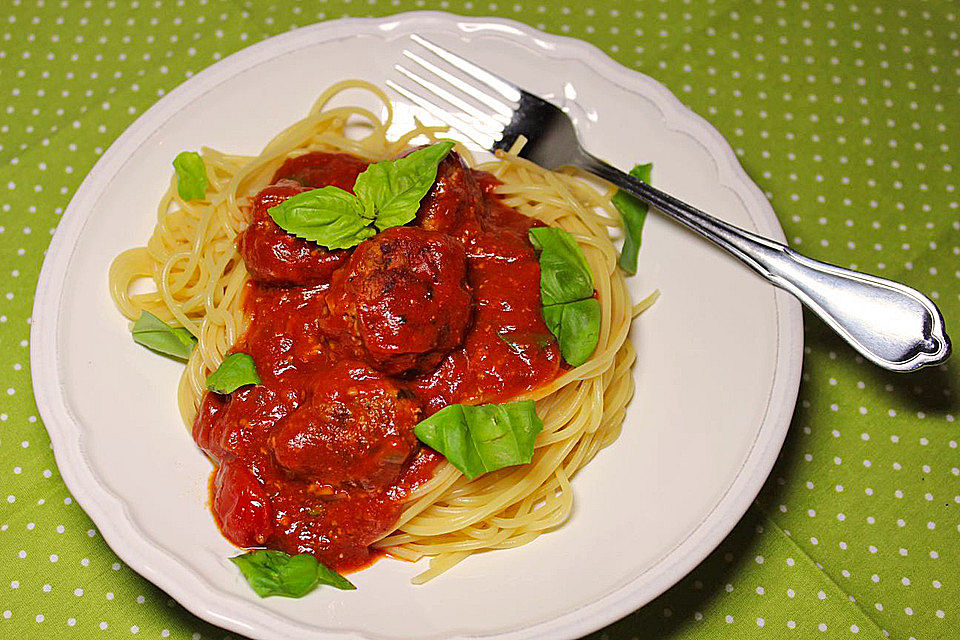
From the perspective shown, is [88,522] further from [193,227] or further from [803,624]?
[803,624]

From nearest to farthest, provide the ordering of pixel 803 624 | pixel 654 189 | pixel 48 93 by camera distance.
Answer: pixel 803 624, pixel 654 189, pixel 48 93

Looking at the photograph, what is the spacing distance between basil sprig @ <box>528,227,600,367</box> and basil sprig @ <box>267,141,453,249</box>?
28.2 inches

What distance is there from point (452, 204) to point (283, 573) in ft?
6.07

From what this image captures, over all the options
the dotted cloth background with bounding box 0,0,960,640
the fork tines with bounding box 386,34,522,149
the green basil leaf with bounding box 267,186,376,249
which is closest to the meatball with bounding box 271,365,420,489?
the green basil leaf with bounding box 267,186,376,249

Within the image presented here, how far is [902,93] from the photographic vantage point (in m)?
6.32

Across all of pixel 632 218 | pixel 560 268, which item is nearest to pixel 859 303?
pixel 632 218

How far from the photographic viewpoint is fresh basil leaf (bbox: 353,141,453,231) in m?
4.42

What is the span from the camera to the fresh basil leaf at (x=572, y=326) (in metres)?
4.59

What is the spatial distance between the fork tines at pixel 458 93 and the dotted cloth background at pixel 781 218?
45.2 inches

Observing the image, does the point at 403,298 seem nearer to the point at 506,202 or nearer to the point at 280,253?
the point at 280,253

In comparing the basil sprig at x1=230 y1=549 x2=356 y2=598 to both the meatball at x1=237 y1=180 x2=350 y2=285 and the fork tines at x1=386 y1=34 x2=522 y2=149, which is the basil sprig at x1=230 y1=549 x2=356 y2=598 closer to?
the meatball at x1=237 y1=180 x2=350 y2=285

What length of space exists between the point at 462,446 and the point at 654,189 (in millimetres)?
1814

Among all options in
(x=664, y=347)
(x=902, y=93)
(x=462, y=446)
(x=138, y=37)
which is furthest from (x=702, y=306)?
(x=138, y=37)

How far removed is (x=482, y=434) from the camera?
163 inches
